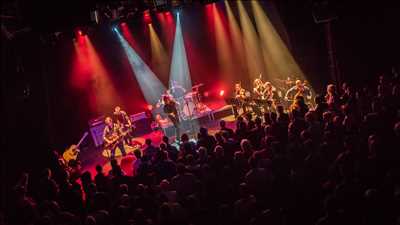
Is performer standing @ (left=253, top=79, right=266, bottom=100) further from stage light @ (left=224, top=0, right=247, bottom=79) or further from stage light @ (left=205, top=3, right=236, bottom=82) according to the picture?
stage light @ (left=205, top=3, right=236, bottom=82)

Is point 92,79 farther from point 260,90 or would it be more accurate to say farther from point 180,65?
point 260,90

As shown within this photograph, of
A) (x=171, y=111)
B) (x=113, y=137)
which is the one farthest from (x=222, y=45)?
(x=113, y=137)

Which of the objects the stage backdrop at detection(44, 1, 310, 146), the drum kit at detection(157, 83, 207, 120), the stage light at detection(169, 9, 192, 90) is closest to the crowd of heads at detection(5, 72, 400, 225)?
the drum kit at detection(157, 83, 207, 120)

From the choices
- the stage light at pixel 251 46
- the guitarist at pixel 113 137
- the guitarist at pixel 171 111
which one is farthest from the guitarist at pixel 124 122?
the stage light at pixel 251 46

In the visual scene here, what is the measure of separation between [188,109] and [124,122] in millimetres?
2382

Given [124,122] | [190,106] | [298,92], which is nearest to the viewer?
[298,92]

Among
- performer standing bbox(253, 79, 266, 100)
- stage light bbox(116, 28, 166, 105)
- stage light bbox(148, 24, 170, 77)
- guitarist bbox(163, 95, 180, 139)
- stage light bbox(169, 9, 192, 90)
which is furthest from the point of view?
stage light bbox(169, 9, 192, 90)

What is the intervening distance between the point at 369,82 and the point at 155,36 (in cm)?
892

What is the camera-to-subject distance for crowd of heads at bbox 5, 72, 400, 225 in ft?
17.1

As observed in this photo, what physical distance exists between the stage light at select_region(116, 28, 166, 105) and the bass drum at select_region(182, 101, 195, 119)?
7.93ft

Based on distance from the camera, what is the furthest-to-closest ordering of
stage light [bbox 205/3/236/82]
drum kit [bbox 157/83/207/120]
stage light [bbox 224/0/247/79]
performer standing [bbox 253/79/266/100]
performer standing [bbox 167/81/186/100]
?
stage light [bbox 205/3/236/82], stage light [bbox 224/0/247/79], performer standing [bbox 167/81/186/100], drum kit [bbox 157/83/207/120], performer standing [bbox 253/79/266/100]

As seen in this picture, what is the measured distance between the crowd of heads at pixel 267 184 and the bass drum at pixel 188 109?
7.51 metres

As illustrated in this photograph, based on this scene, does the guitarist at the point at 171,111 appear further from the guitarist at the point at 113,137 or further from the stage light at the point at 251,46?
the stage light at the point at 251,46

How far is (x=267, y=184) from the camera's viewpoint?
607 cm
